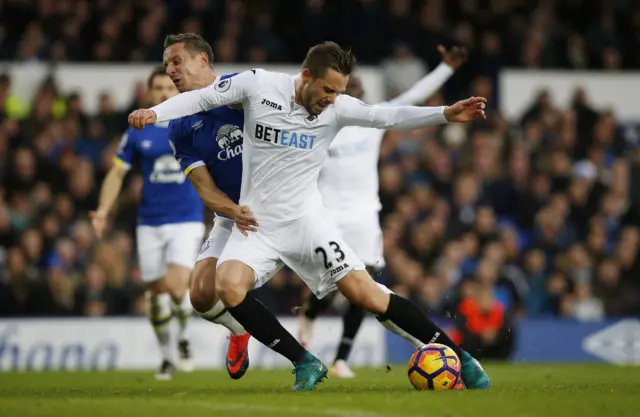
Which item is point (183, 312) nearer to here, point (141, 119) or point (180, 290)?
point (180, 290)

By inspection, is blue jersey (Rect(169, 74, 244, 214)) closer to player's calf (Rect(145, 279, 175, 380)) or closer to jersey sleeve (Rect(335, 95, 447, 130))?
jersey sleeve (Rect(335, 95, 447, 130))

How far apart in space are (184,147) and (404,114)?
1.75m

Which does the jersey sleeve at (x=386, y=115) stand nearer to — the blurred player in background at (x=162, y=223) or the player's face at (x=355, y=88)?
the player's face at (x=355, y=88)

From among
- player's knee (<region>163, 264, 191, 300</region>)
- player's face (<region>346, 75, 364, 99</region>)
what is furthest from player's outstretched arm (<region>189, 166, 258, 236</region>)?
player's knee (<region>163, 264, 191, 300</region>)

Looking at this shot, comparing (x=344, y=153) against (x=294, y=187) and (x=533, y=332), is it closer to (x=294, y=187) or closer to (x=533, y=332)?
(x=294, y=187)

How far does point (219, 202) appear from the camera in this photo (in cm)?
885

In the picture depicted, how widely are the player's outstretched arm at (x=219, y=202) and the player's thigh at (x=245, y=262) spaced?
0.24ft

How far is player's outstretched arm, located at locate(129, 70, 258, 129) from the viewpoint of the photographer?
8383 millimetres

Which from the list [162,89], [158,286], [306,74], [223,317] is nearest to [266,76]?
[306,74]

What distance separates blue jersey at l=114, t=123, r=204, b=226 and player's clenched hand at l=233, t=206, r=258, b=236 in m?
3.73

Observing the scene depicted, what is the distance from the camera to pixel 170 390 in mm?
9570

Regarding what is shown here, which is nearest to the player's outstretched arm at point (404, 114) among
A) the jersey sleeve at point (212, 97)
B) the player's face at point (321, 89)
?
the player's face at point (321, 89)

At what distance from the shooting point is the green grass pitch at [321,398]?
7.14 meters

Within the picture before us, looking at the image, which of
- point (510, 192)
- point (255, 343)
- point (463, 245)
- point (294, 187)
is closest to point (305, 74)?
point (294, 187)
